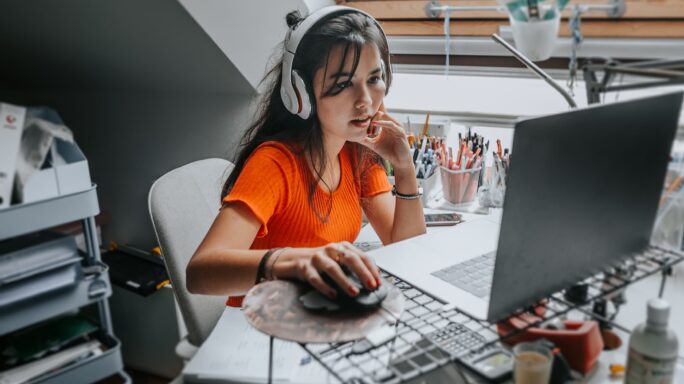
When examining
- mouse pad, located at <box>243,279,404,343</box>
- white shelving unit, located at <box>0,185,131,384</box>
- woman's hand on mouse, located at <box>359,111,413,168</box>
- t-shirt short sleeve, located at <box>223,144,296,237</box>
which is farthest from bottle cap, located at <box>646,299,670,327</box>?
white shelving unit, located at <box>0,185,131,384</box>

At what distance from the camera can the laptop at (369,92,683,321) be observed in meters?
0.53

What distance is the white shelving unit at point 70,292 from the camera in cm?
138

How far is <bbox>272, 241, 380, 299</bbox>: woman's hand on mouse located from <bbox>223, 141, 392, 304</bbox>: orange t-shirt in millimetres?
299

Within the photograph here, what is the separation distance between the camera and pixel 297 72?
100 cm

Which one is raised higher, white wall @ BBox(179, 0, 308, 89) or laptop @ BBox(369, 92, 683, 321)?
white wall @ BBox(179, 0, 308, 89)

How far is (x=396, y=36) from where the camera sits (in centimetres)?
176

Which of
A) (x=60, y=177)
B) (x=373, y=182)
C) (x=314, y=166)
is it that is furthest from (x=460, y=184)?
(x=60, y=177)

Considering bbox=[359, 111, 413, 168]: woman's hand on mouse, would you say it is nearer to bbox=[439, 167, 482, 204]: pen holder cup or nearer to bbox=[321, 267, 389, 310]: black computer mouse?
bbox=[439, 167, 482, 204]: pen holder cup

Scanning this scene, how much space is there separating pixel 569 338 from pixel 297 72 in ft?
2.21

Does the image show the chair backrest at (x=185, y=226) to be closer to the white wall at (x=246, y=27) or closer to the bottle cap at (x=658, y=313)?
the white wall at (x=246, y=27)

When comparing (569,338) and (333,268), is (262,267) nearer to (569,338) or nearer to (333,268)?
(333,268)

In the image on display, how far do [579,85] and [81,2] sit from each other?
136 cm

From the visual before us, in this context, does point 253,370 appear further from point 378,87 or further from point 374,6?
point 374,6

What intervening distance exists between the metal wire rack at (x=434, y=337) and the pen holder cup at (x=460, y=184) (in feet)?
2.19
